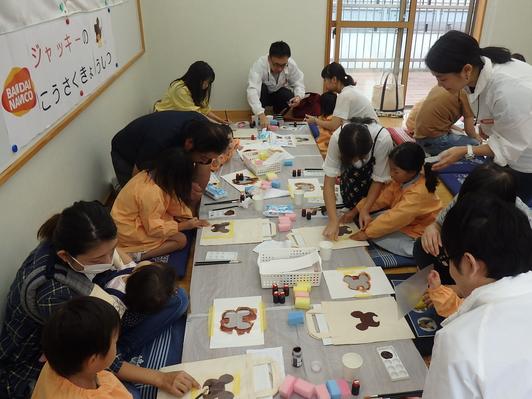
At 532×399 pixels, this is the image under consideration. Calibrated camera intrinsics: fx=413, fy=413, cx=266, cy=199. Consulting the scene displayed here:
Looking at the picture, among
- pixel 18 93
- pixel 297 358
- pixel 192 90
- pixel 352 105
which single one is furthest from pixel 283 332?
pixel 192 90

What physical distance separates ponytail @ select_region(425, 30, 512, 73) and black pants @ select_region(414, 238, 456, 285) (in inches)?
34.2

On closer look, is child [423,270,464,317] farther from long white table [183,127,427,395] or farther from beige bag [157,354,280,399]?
beige bag [157,354,280,399]

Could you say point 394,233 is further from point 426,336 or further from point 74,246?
point 74,246

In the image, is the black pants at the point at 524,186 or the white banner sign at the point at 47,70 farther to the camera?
the black pants at the point at 524,186

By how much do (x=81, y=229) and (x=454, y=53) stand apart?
1.66 m

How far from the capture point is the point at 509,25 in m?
5.19

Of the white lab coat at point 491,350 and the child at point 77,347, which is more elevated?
the white lab coat at point 491,350

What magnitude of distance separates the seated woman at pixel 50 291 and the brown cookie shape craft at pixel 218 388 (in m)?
0.09

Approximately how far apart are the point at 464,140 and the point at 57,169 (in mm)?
3383

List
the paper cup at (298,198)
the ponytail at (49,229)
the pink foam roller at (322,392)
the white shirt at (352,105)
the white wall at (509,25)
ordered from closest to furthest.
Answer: the pink foam roller at (322,392)
the ponytail at (49,229)
the paper cup at (298,198)
the white shirt at (352,105)
the white wall at (509,25)

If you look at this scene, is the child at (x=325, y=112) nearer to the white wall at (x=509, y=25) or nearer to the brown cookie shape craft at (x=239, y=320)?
the brown cookie shape craft at (x=239, y=320)

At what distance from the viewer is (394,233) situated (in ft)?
A: 7.73

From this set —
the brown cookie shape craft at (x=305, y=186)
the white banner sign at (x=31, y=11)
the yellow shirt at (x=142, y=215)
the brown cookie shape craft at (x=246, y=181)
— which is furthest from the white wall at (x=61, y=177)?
the brown cookie shape craft at (x=305, y=186)

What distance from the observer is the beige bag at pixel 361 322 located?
1472 millimetres
